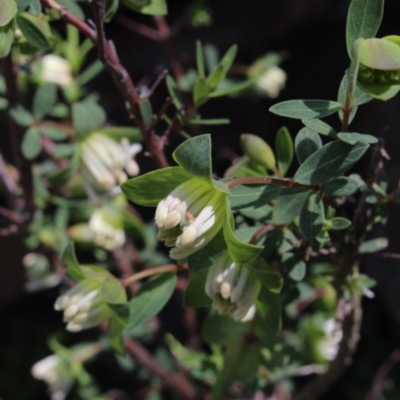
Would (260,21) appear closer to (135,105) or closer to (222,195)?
(135,105)

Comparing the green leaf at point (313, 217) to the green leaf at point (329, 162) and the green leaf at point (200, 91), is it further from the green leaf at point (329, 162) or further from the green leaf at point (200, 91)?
the green leaf at point (200, 91)

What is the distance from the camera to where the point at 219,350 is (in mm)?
1078

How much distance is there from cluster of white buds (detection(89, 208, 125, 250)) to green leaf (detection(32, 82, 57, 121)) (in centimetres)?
20

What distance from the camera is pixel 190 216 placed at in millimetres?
520

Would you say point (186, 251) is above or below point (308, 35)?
above

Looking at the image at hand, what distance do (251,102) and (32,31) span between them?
1284 millimetres

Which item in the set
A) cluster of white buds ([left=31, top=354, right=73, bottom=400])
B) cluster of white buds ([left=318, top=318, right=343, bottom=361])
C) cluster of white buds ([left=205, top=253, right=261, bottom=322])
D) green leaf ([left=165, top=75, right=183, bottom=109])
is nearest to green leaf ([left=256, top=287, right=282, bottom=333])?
cluster of white buds ([left=205, top=253, right=261, bottom=322])

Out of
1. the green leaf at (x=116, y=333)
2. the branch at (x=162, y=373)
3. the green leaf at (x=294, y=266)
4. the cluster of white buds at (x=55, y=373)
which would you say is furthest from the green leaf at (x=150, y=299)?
the cluster of white buds at (x=55, y=373)

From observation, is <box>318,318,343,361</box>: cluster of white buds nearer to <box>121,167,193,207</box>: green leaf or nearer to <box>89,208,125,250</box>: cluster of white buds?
<box>89,208,125,250</box>: cluster of white buds

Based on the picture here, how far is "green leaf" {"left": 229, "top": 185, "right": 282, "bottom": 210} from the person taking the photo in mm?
537

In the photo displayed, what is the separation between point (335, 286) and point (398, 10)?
4.06 feet

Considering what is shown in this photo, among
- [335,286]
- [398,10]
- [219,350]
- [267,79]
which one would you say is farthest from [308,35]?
[335,286]

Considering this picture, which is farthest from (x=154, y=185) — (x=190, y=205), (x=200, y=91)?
(x=200, y=91)

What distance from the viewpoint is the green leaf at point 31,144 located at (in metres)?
0.93
